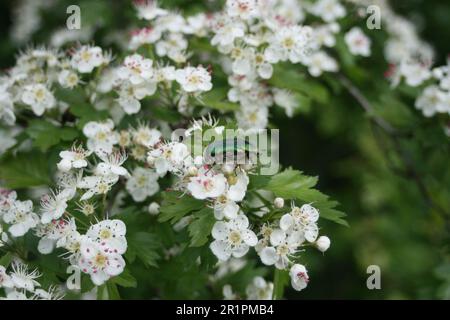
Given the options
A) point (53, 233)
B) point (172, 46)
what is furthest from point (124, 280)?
point (172, 46)

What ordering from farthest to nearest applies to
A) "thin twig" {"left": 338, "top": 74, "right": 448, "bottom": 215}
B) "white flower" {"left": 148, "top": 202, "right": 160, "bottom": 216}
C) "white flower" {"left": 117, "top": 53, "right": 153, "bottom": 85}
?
"thin twig" {"left": 338, "top": 74, "right": 448, "bottom": 215} → "white flower" {"left": 117, "top": 53, "right": 153, "bottom": 85} → "white flower" {"left": 148, "top": 202, "right": 160, "bottom": 216}

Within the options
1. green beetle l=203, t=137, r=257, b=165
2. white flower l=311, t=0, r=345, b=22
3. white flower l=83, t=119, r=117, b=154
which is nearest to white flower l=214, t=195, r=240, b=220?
green beetle l=203, t=137, r=257, b=165

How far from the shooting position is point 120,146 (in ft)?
9.64

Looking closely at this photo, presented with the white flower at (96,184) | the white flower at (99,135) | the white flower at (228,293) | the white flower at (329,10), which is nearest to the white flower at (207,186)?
the white flower at (96,184)

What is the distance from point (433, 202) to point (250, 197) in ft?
5.39

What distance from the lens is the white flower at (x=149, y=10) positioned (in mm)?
3350

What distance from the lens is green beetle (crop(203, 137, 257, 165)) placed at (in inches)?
94.2

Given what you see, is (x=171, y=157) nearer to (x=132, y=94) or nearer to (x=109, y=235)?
(x=109, y=235)

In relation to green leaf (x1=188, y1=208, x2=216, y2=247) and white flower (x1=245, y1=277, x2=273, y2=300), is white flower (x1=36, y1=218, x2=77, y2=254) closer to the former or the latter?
green leaf (x1=188, y1=208, x2=216, y2=247)

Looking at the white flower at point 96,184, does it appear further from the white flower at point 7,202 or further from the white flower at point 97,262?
the white flower at point 7,202

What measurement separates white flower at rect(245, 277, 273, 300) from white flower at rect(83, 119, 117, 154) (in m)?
0.96

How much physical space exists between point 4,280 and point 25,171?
900 millimetres

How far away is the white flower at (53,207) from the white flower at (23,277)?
0.22m

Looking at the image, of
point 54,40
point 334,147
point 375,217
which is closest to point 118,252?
point 54,40
